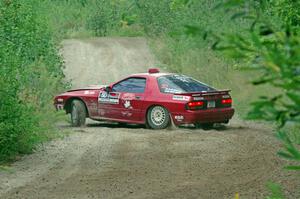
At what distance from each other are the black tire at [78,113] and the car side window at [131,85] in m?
1.09

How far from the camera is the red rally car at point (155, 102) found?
69.4 feet

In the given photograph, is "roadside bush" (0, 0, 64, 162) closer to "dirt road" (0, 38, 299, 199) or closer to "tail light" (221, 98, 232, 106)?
"dirt road" (0, 38, 299, 199)

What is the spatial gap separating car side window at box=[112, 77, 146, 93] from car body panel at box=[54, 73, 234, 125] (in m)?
0.08

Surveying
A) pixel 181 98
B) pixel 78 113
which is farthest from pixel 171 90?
pixel 78 113

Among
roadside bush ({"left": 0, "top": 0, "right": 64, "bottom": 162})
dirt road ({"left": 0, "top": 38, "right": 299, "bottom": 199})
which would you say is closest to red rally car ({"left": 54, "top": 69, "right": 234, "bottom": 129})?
dirt road ({"left": 0, "top": 38, "right": 299, "bottom": 199})

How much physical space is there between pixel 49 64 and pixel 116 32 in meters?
27.1

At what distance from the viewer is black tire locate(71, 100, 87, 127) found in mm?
23297

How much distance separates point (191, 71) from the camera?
34812 millimetres

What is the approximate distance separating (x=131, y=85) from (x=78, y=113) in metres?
1.62

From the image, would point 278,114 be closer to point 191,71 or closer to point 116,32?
point 191,71

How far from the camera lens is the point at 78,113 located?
2328cm

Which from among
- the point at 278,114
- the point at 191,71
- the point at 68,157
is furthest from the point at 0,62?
the point at 191,71

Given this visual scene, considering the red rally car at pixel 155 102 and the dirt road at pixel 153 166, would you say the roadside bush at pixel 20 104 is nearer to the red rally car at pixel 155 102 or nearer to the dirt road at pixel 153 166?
the dirt road at pixel 153 166

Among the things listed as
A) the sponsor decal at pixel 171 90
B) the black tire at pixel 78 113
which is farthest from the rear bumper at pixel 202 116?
the black tire at pixel 78 113
